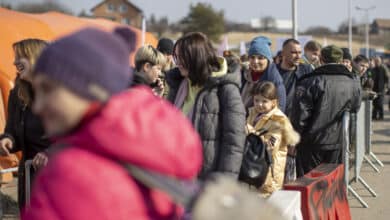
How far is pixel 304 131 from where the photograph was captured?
279 inches

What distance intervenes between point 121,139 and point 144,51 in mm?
3499

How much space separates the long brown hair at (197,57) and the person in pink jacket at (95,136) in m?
2.17

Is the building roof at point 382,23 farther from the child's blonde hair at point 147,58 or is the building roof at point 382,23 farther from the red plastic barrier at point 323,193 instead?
the child's blonde hair at point 147,58

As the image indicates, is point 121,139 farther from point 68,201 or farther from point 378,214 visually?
point 378,214

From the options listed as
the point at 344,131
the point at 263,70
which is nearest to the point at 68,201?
the point at 263,70

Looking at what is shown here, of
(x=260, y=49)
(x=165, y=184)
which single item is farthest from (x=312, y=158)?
(x=165, y=184)

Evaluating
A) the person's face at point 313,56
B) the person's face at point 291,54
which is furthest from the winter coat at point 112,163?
the person's face at point 313,56

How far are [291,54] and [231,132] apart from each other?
12.6 feet

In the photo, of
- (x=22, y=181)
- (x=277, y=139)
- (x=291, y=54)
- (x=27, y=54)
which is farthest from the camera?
(x=291, y=54)

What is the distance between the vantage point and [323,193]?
17.3 feet

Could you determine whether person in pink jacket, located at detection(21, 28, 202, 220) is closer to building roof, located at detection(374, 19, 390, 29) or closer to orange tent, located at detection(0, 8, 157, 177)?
orange tent, located at detection(0, 8, 157, 177)

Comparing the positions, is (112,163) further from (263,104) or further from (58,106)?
(263,104)

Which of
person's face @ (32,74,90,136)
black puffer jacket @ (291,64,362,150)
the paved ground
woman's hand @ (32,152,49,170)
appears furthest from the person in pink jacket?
the paved ground

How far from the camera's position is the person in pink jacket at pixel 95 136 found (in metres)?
1.71
